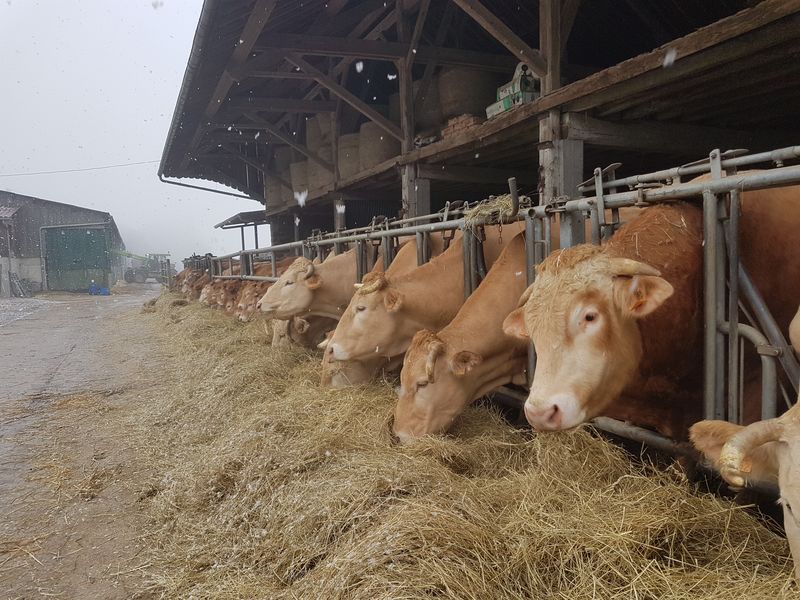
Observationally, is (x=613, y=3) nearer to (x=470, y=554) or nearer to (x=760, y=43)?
(x=760, y=43)

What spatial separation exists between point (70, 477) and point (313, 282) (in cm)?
333

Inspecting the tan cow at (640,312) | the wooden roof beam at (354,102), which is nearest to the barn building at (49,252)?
the wooden roof beam at (354,102)

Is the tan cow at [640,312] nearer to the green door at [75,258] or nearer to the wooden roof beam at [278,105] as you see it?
the wooden roof beam at [278,105]

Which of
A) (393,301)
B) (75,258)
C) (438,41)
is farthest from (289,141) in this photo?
(75,258)

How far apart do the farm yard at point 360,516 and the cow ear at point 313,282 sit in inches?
69.7

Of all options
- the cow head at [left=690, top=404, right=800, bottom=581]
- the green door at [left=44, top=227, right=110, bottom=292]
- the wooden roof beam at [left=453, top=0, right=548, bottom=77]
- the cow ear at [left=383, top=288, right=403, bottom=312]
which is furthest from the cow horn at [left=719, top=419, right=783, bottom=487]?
the green door at [left=44, top=227, right=110, bottom=292]

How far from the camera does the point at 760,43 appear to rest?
420 cm

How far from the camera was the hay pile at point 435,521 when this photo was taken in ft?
6.60

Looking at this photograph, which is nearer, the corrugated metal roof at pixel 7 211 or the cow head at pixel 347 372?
the cow head at pixel 347 372

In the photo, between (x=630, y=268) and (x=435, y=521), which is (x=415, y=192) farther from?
(x=435, y=521)

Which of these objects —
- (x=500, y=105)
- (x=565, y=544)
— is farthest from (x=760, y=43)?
(x=565, y=544)

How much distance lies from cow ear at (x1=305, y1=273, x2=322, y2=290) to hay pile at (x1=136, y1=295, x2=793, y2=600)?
8.80ft

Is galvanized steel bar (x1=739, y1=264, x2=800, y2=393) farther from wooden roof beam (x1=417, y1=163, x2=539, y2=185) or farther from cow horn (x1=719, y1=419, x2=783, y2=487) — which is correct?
wooden roof beam (x1=417, y1=163, x2=539, y2=185)

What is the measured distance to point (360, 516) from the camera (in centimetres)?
254
